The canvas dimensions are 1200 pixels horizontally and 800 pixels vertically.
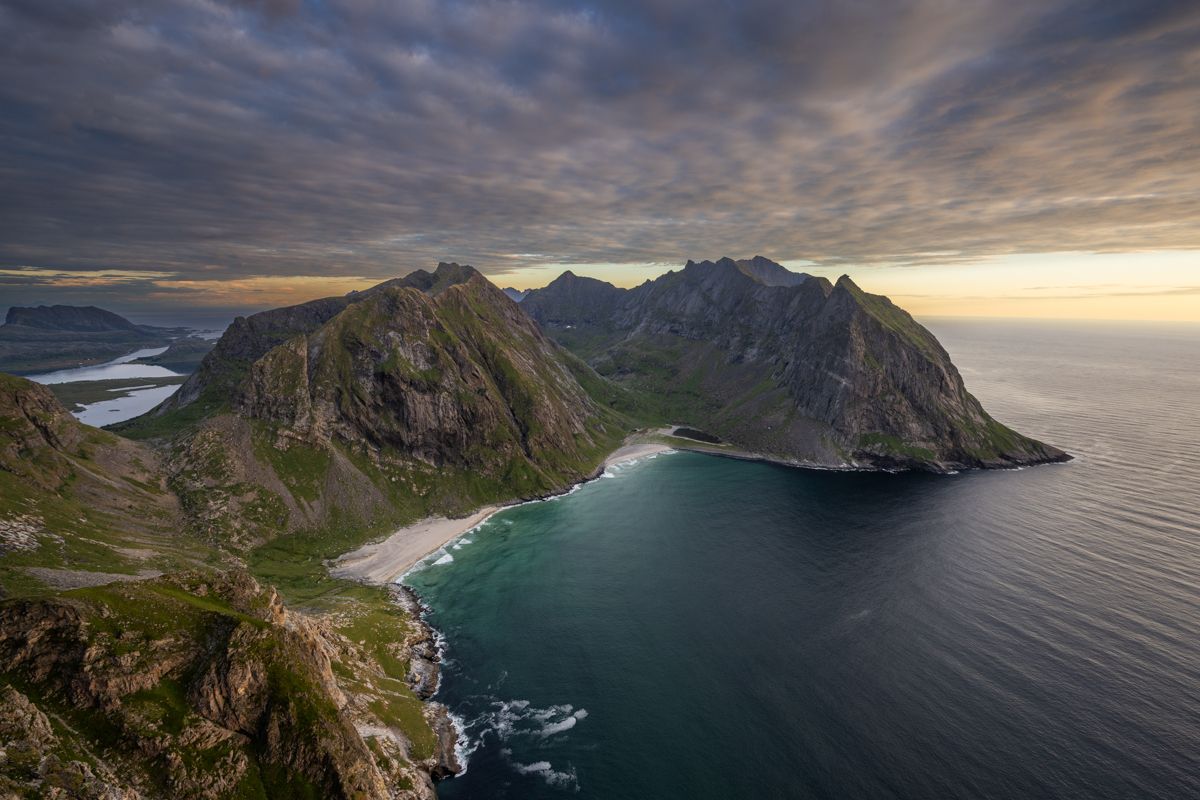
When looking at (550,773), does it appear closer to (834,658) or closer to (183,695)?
(183,695)

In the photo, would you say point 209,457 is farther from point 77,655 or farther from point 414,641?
point 77,655

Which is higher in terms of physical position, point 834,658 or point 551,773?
point 834,658

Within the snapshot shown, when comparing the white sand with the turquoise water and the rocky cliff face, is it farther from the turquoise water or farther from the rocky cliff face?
the rocky cliff face

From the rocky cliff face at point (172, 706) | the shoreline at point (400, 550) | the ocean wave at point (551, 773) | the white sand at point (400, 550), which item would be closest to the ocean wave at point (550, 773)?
the ocean wave at point (551, 773)

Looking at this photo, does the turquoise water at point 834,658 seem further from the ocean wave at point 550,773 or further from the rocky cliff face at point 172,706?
the rocky cliff face at point 172,706

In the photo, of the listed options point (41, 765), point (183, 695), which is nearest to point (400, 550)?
point (183, 695)
